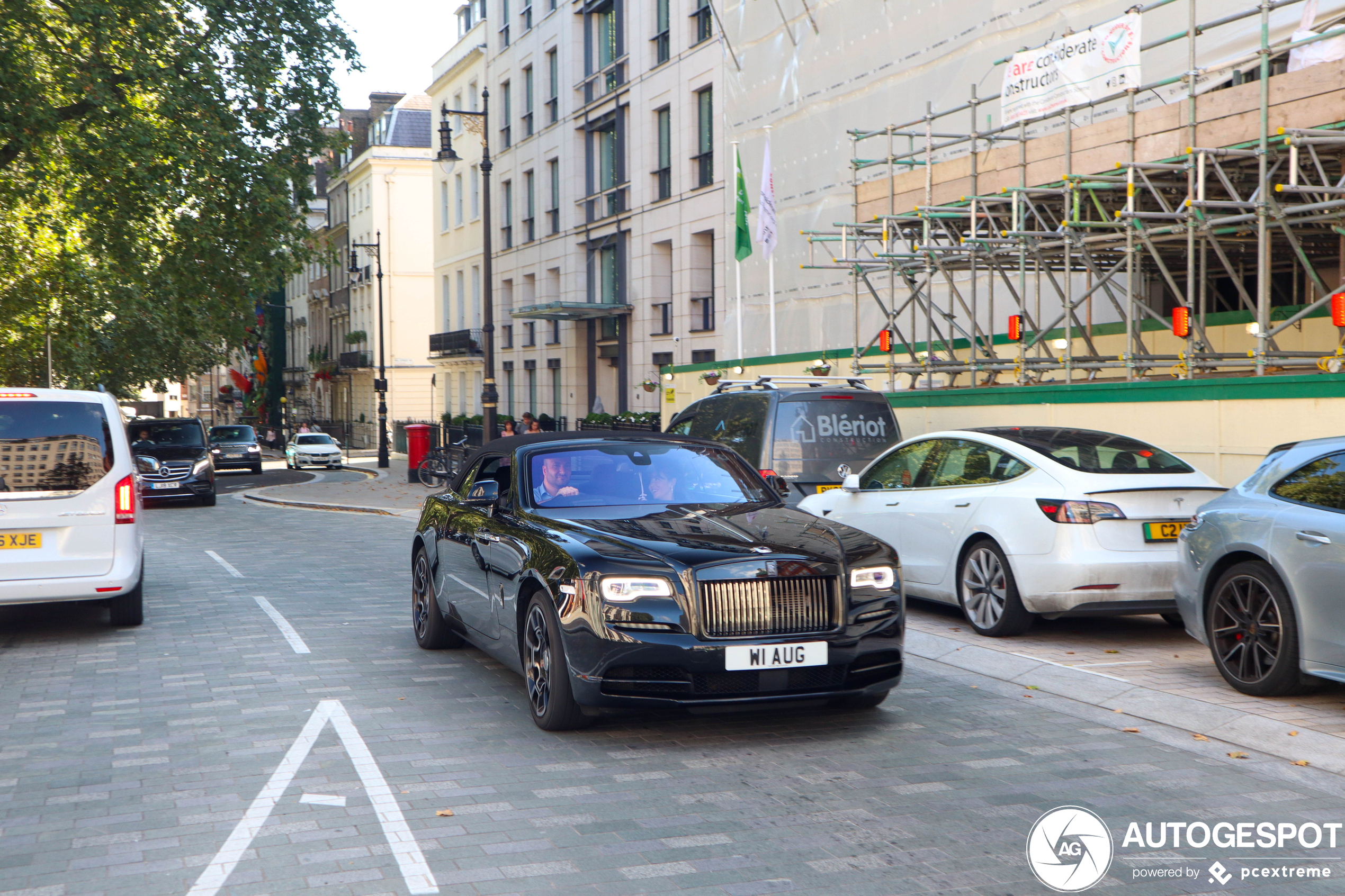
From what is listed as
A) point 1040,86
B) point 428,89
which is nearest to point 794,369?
point 1040,86

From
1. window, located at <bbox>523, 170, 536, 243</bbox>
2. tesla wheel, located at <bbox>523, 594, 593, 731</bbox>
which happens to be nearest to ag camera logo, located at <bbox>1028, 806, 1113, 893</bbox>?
tesla wheel, located at <bbox>523, 594, 593, 731</bbox>

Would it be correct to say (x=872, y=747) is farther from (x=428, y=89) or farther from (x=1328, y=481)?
(x=428, y=89)

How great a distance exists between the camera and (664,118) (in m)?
33.8

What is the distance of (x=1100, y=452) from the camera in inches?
357

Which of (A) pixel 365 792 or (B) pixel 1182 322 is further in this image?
(B) pixel 1182 322

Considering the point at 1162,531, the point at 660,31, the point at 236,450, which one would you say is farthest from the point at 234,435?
the point at 1162,531

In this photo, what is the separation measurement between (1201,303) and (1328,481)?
28.2ft

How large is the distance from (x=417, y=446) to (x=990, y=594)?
24.7 m

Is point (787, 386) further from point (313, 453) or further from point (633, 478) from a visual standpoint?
point (313, 453)

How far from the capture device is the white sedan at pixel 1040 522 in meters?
8.44

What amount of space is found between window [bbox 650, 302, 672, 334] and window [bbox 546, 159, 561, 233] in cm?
785

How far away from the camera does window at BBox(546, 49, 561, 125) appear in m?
40.7

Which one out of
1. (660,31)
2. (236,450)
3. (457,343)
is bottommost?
(236,450)

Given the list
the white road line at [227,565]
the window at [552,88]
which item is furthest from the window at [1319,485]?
the window at [552,88]
